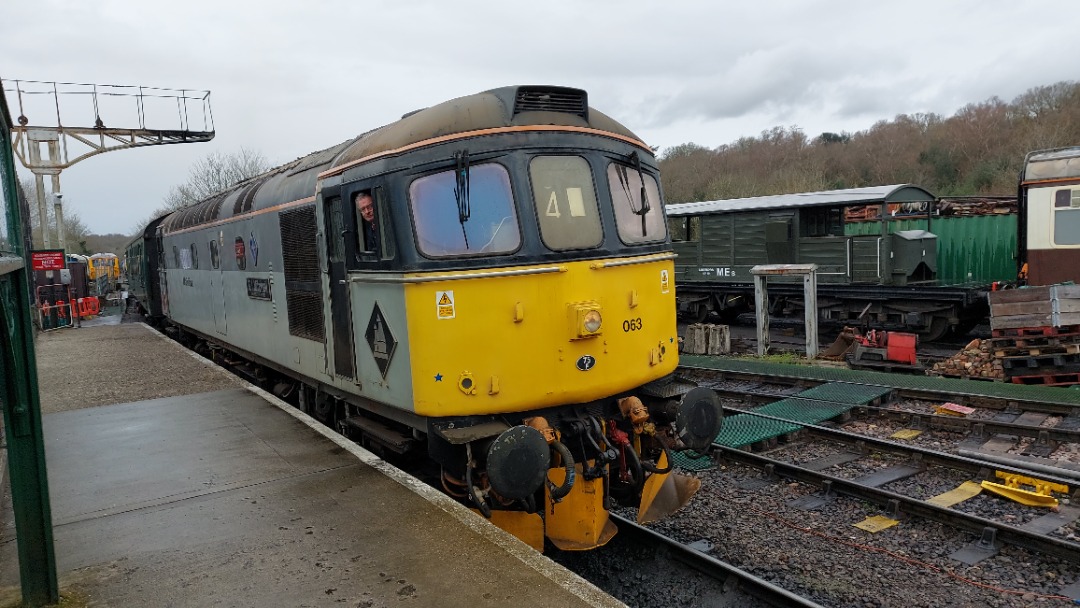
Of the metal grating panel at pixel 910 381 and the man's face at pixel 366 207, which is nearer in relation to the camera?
the man's face at pixel 366 207

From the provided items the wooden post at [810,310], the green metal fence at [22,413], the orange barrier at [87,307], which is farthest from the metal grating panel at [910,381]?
the orange barrier at [87,307]

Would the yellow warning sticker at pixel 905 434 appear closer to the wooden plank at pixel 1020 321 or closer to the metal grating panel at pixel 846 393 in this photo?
the metal grating panel at pixel 846 393

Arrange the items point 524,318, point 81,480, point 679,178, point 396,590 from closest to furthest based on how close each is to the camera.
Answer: point 396,590, point 524,318, point 81,480, point 679,178

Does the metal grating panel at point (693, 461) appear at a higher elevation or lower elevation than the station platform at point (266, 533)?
lower

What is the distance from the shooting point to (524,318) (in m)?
5.07

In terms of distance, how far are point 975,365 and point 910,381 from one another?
1661 mm

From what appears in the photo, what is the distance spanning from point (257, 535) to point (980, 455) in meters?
6.59

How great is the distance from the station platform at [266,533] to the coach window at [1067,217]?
14077mm

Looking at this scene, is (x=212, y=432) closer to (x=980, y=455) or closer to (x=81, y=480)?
(x=81, y=480)

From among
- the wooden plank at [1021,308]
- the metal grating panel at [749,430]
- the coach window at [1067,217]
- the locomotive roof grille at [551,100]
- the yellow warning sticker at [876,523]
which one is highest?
the locomotive roof grille at [551,100]

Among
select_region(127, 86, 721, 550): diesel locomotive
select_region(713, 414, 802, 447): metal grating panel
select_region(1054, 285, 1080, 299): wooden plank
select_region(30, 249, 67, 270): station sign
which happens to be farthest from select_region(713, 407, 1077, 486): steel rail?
select_region(30, 249, 67, 270): station sign

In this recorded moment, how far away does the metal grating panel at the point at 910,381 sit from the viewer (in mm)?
9461

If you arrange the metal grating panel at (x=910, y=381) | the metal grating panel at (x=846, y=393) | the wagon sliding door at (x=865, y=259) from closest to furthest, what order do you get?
1. the metal grating panel at (x=910, y=381)
2. the metal grating panel at (x=846, y=393)
3. the wagon sliding door at (x=865, y=259)

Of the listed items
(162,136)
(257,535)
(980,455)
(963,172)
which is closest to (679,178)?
(963,172)
